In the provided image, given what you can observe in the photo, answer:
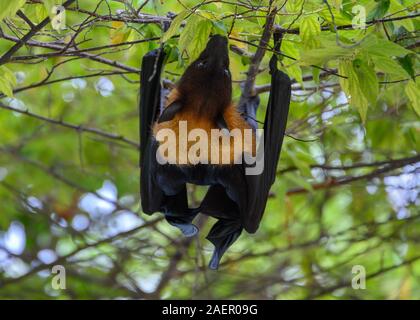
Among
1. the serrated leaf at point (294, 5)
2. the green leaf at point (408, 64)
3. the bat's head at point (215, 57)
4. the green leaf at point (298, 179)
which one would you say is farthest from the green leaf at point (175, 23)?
the green leaf at point (298, 179)

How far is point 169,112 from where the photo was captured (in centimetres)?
570

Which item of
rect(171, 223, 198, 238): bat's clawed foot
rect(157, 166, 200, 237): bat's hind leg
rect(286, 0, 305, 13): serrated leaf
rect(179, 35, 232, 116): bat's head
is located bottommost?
rect(171, 223, 198, 238): bat's clawed foot

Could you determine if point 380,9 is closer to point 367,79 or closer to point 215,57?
point 367,79

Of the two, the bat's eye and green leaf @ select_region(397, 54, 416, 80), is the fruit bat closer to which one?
the bat's eye

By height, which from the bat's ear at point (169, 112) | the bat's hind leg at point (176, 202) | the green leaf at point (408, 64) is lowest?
the bat's hind leg at point (176, 202)

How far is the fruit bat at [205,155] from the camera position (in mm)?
5562

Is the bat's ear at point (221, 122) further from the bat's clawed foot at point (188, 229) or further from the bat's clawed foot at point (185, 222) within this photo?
the bat's clawed foot at point (188, 229)

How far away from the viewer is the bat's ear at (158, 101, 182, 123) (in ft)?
18.7

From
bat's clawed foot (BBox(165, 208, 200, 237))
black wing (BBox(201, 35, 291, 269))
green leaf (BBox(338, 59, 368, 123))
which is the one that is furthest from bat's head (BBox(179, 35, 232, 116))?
green leaf (BBox(338, 59, 368, 123))

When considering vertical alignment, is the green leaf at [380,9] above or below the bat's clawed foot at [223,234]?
above

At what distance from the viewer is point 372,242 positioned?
1030cm
